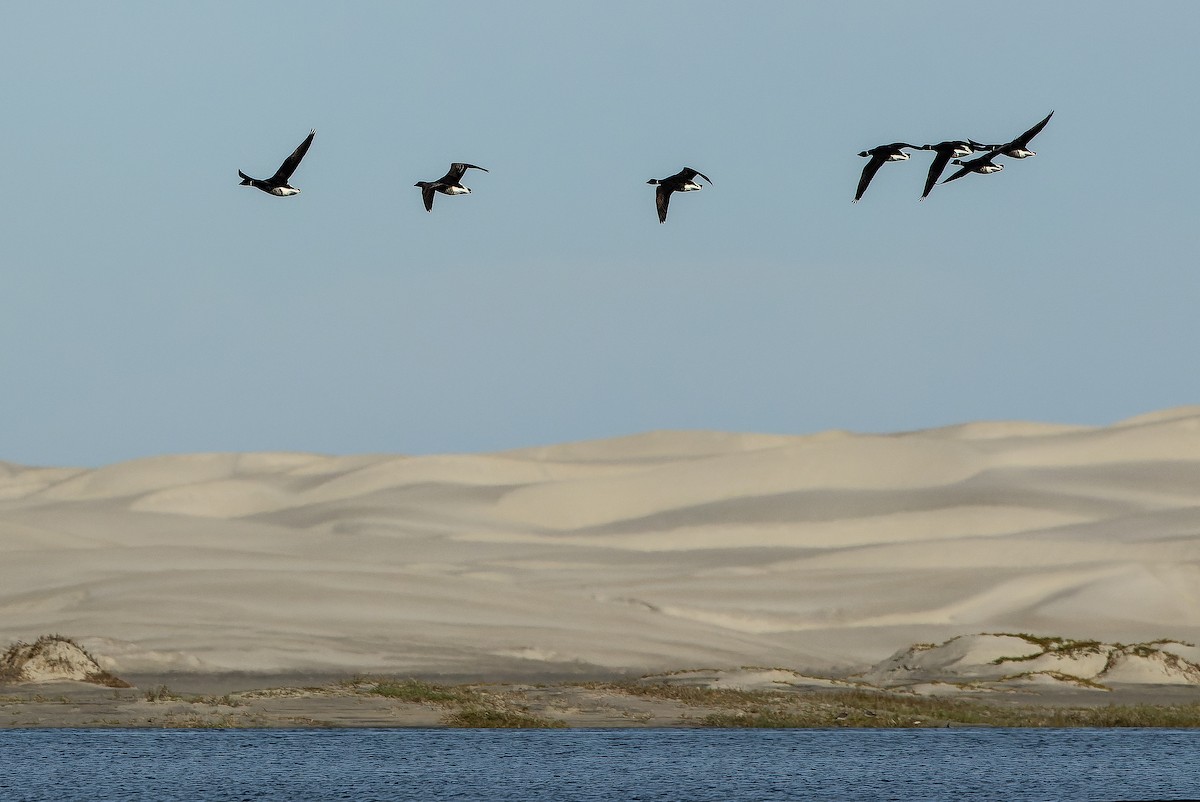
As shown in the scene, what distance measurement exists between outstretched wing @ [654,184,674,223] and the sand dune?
28.3 m

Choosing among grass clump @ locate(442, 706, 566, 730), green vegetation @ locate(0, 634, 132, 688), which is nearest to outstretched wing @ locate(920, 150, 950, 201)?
grass clump @ locate(442, 706, 566, 730)

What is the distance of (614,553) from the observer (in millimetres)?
Result: 111312

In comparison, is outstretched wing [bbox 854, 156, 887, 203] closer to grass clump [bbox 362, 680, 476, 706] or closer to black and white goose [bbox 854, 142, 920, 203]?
black and white goose [bbox 854, 142, 920, 203]

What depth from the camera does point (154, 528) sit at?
110 m

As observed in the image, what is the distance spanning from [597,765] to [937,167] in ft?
49.1

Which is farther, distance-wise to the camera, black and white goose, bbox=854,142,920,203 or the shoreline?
the shoreline

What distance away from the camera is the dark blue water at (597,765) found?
4091 cm

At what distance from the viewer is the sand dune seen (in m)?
71.1

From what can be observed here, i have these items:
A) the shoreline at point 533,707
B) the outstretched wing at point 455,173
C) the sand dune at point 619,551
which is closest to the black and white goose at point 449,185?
the outstretched wing at point 455,173

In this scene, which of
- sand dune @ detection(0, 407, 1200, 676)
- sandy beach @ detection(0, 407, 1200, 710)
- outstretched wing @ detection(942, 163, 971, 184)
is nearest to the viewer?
outstretched wing @ detection(942, 163, 971, 184)

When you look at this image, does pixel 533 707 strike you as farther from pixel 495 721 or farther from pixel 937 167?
pixel 937 167

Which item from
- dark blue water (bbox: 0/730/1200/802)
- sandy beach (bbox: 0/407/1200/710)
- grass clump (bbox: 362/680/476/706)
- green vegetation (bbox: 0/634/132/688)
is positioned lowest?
dark blue water (bbox: 0/730/1200/802)

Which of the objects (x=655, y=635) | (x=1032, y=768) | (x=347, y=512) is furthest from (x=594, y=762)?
(x=347, y=512)

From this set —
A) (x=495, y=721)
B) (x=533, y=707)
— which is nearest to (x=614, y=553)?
(x=533, y=707)
